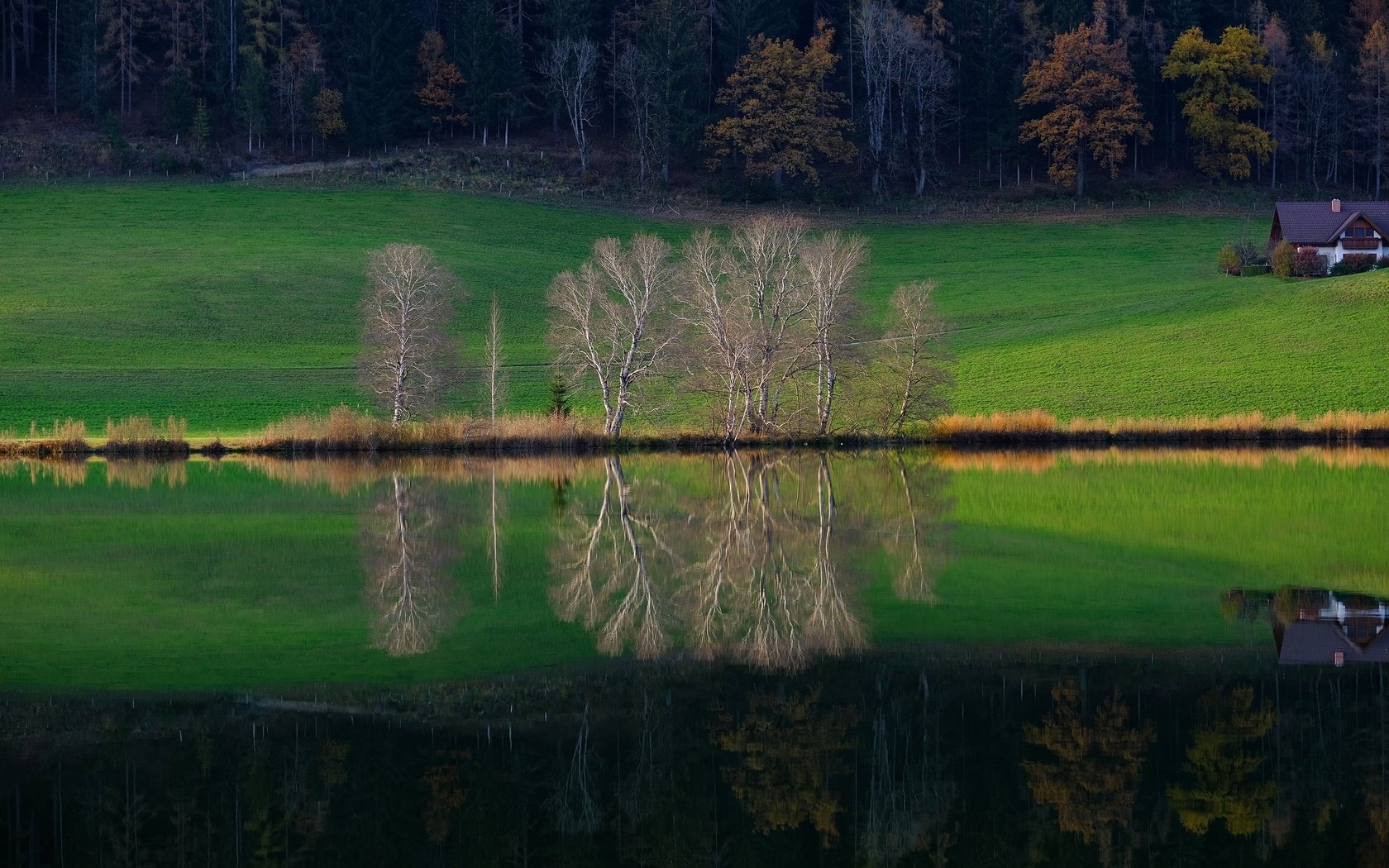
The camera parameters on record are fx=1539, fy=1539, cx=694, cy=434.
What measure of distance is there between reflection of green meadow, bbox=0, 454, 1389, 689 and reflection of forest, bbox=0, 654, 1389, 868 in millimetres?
2026

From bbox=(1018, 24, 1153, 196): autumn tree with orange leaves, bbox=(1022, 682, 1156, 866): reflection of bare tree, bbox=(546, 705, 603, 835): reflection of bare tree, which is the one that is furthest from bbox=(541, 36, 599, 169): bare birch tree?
bbox=(546, 705, 603, 835): reflection of bare tree

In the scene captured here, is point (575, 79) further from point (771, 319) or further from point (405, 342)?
point (405, 342)

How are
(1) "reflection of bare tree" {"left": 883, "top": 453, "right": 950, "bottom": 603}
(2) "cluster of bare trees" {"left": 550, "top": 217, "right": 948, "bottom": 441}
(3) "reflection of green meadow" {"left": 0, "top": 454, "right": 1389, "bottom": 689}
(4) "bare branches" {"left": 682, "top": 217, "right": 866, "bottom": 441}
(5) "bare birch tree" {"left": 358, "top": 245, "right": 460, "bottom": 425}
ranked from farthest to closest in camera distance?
(2) "cluster of bare trees" {"left": 550, "top": 217, "right": 948, "bottom": 441}
(4) "bare branches" {"left": 682, "top": 217, "right": 866, "bottom": 441}
(5) "bare birch tree" {"left": 358, "top": 245, "right": 460, "bottom": 425}
(1) "reflection of bare tree" {"left": 883, "top": 453, "right": 950, "bottom": 603}
(3) "reflection of green meadow" {"left": 0, "top": 454, "right": 1389, "bottom": 689}

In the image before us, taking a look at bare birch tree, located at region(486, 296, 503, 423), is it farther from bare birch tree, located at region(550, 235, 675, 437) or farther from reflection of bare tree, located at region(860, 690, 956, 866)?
reflection of bare tree, located at region(860, 690, 956, 866)

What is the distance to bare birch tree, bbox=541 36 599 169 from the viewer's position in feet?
361

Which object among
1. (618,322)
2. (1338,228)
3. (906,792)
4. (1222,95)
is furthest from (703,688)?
(1222,95)

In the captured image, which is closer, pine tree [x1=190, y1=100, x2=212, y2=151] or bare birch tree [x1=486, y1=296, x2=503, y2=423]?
bare birch tree [x1=486, y1=296, x2=503, y2=423]

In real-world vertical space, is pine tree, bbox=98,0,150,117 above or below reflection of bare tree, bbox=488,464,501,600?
above

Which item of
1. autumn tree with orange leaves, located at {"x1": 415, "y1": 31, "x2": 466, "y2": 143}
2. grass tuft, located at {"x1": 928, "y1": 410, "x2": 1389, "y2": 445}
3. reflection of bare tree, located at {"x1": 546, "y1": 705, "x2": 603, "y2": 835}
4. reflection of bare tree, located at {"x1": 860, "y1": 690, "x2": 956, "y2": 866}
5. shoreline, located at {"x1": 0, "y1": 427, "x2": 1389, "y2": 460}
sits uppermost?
autumn tree with orange leaves, located at {"x1": 415, "y1": 31, "x2": 466, "y2": 143}

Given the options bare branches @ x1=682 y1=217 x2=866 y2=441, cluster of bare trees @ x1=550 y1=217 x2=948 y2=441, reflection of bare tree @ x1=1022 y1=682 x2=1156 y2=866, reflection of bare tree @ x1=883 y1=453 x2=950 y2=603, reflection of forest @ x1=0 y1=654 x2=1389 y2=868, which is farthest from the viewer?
cluster of bare trees @ x1=550 y1=217 x2=948 y2=441

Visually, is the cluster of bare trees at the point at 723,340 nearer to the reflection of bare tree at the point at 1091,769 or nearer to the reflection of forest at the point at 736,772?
the reflection of forest at the point at 736,772

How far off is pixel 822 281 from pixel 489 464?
14.5m

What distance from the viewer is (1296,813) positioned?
41.9 feet

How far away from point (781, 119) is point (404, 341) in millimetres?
57890
